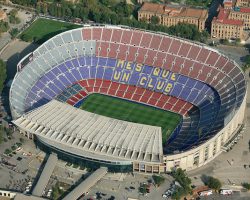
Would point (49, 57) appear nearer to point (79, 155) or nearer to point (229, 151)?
point (79, 155)

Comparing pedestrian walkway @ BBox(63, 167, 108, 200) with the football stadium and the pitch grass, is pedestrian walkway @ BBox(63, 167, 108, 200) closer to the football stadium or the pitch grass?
the football stadium

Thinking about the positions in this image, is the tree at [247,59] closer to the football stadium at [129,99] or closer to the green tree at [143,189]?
the football stadium at [129,99]

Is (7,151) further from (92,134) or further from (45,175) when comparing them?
(92,134)

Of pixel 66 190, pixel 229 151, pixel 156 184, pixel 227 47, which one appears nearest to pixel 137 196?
pixel 156 184

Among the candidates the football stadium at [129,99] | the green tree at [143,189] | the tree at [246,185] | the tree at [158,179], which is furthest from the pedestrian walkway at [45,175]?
the tree at [246,185]

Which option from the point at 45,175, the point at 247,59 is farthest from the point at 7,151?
the point at 247,59

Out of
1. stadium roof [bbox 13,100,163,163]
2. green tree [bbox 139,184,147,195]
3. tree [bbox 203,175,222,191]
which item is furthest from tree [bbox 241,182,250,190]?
green tree [bbox 139,184,147,195]
